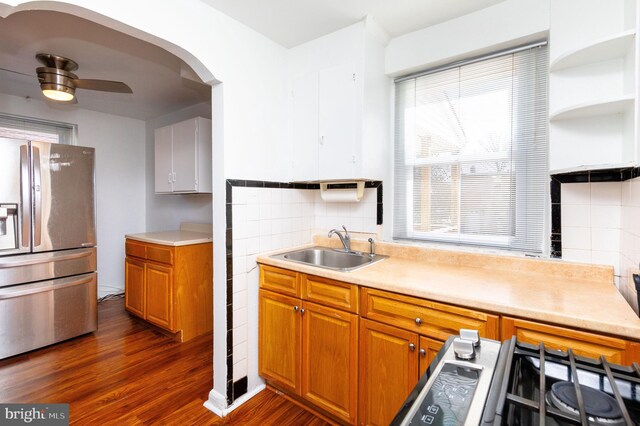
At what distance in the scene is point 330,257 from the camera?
2.35m

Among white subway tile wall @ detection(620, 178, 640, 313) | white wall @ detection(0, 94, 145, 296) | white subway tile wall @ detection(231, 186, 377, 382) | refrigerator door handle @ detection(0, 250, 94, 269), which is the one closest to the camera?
white subway tile wall @ detection(620, 178, 640, 313)

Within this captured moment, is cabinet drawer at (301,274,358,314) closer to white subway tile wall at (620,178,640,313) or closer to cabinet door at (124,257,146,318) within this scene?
white subway tile wall at (620,178,640,313)

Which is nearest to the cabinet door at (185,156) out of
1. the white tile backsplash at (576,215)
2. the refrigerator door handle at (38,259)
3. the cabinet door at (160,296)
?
the cabinet door at (160,296)

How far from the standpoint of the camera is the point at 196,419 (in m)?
1.79

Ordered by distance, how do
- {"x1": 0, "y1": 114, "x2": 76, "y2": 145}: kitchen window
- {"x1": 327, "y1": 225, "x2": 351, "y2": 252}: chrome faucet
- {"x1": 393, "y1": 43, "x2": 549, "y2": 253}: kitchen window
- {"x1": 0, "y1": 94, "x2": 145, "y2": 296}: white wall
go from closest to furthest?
{"x1": 393, "y1": 43, "x2": 549, "y2": 253}: kitchen window < {"x1": 327, "y1": 225, "x2": 351, "y2": 252}: chrome faucet < {"x1": 0, "y1": 114, "x2": 76, "y2": 145}: kitchen window < {"x1": 0, "y1": 94, "x2": 145, "y2": 296}: white wall

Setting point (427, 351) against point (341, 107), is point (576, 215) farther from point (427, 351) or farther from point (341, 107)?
point (341, 107)

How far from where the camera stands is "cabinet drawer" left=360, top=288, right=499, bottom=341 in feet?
4.10

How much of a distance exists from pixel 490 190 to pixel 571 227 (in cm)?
46

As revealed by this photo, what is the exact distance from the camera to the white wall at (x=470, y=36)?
1.68m

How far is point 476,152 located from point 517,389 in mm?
1608

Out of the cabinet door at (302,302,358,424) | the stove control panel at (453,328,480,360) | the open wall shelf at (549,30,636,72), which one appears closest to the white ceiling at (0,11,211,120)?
the cabinet door at (302,302,358,424)

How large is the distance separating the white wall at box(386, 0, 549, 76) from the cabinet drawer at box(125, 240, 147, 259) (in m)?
2.81

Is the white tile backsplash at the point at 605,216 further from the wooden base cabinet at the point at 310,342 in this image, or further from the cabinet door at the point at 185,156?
the cabinet door at the point at 185,156

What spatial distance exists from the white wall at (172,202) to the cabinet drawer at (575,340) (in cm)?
307
